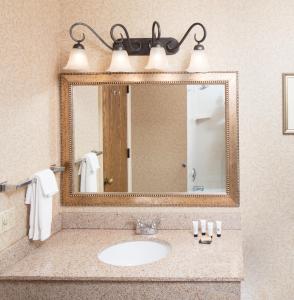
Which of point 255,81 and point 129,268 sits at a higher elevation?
point 255,81

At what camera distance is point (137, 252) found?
2066 mm

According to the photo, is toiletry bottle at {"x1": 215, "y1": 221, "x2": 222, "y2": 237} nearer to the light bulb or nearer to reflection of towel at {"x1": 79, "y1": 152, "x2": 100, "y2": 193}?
reflection of towel at {"x1": 79, "y1": 152, "x2": 100, "y2": 193}

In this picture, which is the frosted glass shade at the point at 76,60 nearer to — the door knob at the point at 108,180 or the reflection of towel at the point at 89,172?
the reflection of towel at the point at 89,172

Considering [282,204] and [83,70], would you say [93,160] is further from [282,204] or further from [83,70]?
[282,204]

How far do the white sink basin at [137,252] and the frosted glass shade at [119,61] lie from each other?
934 millimetres

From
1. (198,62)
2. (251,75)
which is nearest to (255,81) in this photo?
(251,75)

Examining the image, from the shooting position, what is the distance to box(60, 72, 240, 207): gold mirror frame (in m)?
2.20

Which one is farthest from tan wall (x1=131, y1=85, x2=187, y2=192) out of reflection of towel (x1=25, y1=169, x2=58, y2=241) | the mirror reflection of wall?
reflection of towel (x1=25, y1=169, x2=58, y2=241)

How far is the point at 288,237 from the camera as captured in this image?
2.22m

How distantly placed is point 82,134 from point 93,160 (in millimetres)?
168

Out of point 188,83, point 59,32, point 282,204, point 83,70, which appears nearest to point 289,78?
point 188,83

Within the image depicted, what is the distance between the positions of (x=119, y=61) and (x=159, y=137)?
0.48 meters

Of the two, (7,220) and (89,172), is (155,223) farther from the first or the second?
(7,220)

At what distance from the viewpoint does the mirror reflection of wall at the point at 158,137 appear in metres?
2.22
